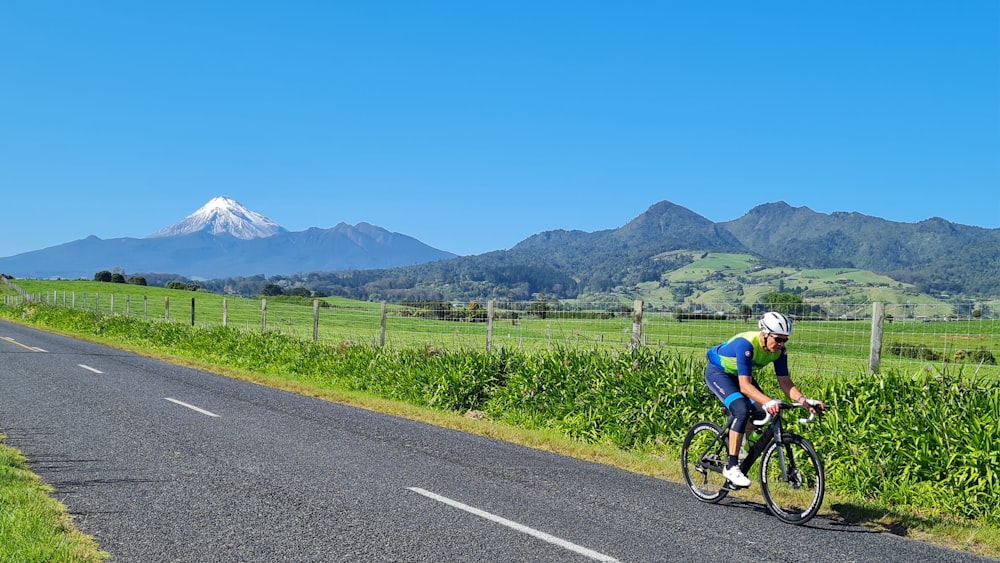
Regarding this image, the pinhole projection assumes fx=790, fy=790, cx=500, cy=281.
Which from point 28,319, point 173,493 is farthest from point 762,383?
point 28,319

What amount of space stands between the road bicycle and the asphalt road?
17 centimetres

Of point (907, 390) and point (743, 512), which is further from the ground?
point (907, 390)

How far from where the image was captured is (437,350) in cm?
1686

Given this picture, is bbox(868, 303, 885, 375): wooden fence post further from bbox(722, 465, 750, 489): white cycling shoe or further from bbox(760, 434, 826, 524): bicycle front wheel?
bbox(722, 465, 750, 489): white cycling shoe

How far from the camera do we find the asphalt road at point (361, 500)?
6133 mm

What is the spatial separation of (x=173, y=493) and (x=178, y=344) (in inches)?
829

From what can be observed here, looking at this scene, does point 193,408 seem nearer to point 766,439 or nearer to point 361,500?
point 361,500

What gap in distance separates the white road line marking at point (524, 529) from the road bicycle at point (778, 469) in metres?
2.37

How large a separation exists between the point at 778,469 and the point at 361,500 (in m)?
4.04

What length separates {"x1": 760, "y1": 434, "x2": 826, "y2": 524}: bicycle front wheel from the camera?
292 inches

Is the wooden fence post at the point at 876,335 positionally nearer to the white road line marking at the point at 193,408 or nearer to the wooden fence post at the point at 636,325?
the wooden fence post at the point at 636,325

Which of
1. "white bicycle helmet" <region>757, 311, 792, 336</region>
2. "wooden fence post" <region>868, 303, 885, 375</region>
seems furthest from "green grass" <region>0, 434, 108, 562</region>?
"wooden fence post" <region>868, 303, 885, 375</region>

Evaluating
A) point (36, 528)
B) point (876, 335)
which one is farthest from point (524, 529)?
point (876, 335)

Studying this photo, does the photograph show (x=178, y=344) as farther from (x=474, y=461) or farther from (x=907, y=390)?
(x=907, y=390)
